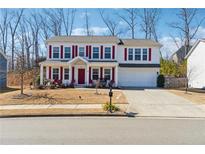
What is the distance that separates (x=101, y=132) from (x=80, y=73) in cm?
2343

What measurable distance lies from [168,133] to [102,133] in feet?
7.02

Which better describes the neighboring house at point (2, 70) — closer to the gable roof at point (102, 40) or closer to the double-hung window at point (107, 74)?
the gable roof at point (102, 40)

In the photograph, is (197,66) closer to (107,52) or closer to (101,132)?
(107,52)

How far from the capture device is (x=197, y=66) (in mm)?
34062

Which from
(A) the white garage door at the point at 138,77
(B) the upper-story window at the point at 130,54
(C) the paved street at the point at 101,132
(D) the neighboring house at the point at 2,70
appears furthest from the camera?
(B) the upper-story window at the point at 130,54

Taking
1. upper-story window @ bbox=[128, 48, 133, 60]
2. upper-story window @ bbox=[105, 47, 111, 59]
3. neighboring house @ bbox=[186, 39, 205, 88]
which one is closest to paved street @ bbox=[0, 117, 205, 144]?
upper-story window @ bbox=[105, 47, 111, 59]

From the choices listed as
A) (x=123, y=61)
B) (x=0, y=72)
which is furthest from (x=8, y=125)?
(x=123, y=61)

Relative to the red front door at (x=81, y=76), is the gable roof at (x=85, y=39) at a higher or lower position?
higher

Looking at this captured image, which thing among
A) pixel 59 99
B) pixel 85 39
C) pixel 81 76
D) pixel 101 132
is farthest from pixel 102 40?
pixel 101 132

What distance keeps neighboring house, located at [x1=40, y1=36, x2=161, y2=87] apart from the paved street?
20504 mm

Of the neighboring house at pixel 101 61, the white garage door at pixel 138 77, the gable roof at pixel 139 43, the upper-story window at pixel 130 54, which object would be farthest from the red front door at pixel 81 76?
the gable roof at pixel 139 43

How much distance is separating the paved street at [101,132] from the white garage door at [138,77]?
22426 millimetres

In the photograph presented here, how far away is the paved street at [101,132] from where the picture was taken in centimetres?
799

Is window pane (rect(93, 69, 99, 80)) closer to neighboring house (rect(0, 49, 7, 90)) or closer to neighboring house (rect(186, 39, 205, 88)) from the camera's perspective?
neighboring house (rect(0, 49, 7, 90))
